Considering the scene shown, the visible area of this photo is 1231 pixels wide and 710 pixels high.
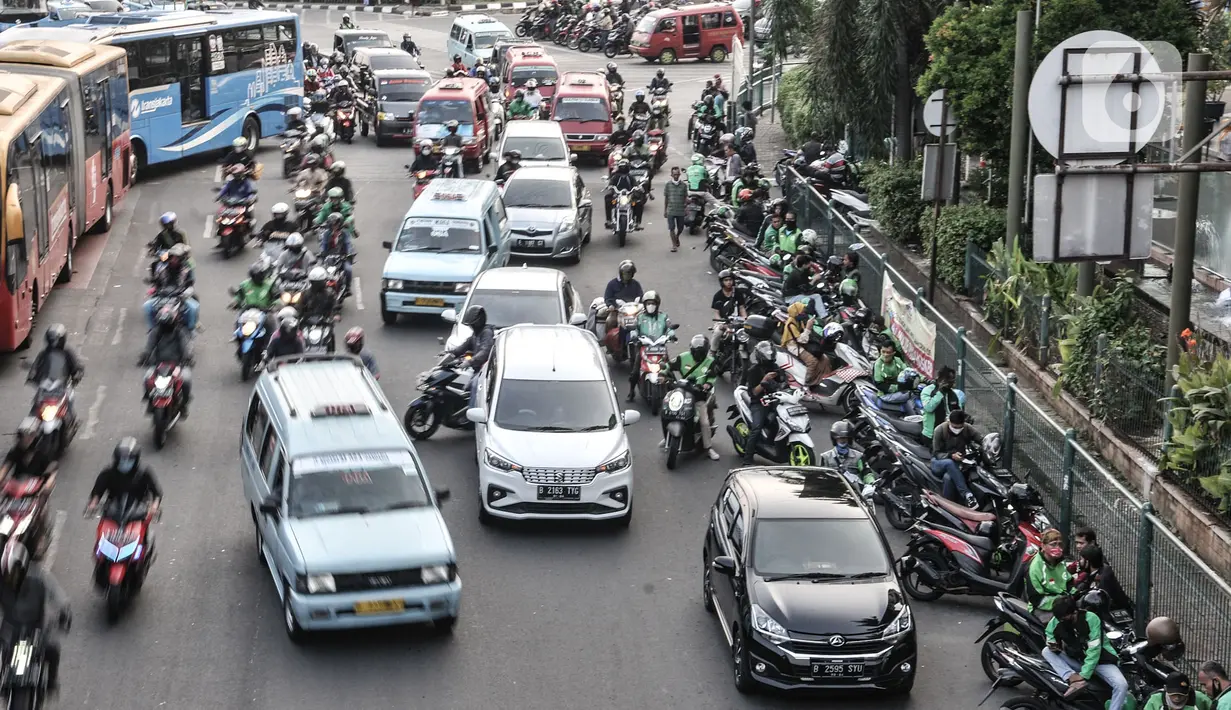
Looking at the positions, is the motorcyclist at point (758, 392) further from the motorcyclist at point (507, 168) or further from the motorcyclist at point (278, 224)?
the motorcyclist at point (507, 168)

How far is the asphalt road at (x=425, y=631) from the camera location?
12.2 meters

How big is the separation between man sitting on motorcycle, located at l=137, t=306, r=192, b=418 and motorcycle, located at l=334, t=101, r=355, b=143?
21591mm

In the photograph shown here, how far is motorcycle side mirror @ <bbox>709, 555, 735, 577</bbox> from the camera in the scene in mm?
12508

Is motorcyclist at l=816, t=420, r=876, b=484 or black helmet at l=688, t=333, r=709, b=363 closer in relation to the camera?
motorcyclist at l=816, t=420, r=876, b=484

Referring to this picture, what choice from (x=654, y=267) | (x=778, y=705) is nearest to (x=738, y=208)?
(x=654, y=267)

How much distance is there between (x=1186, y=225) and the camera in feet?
48.7

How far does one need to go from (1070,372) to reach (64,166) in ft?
51.2

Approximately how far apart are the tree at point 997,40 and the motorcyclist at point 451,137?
37.5ft

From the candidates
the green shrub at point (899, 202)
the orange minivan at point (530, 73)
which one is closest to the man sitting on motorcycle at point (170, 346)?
the green shrub at point (899, 202)

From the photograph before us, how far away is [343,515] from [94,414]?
24.2ft

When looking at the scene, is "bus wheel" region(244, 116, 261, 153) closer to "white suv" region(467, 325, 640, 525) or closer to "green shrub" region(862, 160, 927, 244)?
"green shrub" region(862, 160, 927, 244)

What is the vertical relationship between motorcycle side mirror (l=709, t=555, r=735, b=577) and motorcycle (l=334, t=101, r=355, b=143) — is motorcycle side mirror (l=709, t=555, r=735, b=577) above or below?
below

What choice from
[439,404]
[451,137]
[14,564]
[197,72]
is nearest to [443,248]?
[439,404]

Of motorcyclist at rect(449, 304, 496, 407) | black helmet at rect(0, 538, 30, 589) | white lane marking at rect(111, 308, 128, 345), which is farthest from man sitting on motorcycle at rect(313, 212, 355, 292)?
black helmet at rect(0, 538, 30, 589)
